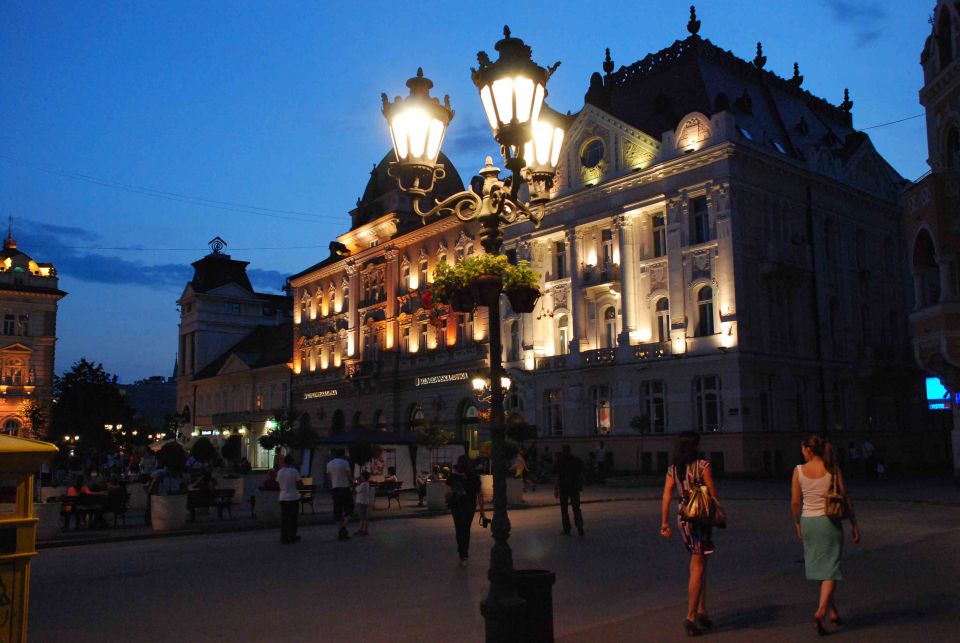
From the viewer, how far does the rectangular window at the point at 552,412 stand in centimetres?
4372

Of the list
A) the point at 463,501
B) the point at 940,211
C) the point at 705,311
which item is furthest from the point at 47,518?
the point at 705,311

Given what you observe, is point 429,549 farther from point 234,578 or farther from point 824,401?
point 824,401

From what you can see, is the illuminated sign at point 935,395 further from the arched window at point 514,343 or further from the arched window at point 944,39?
the arched window at point 944,39

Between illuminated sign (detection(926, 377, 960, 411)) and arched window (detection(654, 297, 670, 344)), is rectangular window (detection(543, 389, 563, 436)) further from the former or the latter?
illuminated sign (detection(926, 377, 960, 411))

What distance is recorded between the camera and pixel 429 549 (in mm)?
15844

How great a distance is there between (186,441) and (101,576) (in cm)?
3082

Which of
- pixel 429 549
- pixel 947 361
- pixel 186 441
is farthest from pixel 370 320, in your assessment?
pixel 429 549

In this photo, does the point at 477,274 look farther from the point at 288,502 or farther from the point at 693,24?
the point at 693,24

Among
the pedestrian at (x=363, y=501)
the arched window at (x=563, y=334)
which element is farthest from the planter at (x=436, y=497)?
the arched window at (x=563, y=334)

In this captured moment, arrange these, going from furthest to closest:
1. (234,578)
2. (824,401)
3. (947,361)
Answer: (824,401) < (947,361) < (234,578)

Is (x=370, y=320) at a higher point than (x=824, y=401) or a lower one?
higher

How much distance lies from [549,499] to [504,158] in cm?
2114

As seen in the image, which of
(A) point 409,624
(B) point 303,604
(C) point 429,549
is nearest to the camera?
(A) point 409,624

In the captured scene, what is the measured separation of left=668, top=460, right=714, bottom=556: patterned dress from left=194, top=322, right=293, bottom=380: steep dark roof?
62.4 metres
